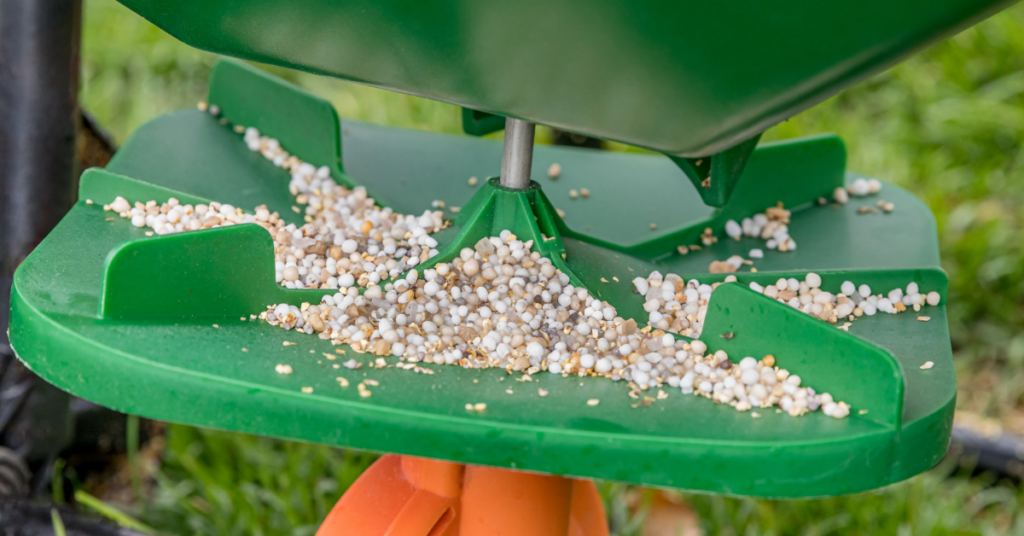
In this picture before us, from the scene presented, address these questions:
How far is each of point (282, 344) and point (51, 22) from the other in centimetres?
55

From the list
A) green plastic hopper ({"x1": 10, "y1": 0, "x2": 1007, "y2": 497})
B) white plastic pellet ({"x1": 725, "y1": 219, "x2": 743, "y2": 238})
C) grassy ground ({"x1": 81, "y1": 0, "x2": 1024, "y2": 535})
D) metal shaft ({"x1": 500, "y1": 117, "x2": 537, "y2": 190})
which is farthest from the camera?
grassy ground ({"x1": 81, "y1": 0, "x2": 1024, "y2": 535})

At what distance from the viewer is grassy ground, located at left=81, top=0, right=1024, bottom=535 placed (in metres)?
1.40

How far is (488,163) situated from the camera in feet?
3.57

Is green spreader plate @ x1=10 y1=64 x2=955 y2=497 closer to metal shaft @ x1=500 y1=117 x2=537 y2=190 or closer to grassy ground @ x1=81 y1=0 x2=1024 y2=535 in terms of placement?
metal shaft @ x1=500 y1=117 x2=537 y2=190

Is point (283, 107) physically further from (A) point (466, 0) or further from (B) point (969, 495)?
(B) point (969, 495)

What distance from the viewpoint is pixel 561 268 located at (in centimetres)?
72

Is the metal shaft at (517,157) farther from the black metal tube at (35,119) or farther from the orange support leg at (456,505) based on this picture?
the black metal tube at (35,119)

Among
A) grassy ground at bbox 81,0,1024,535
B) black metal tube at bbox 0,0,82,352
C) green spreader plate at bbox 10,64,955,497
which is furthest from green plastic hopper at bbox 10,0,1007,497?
grassy ground at bbox 81,0,1024,535

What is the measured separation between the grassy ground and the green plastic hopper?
75cm

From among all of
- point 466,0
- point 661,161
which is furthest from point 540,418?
point 661,161

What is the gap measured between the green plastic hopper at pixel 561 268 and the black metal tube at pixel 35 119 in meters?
0.30

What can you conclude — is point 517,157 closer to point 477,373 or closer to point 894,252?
point 477,373

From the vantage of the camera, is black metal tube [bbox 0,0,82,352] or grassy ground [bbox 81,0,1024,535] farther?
grassy ground [bbox 81,0,1024,535]

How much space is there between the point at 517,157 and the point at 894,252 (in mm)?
396
